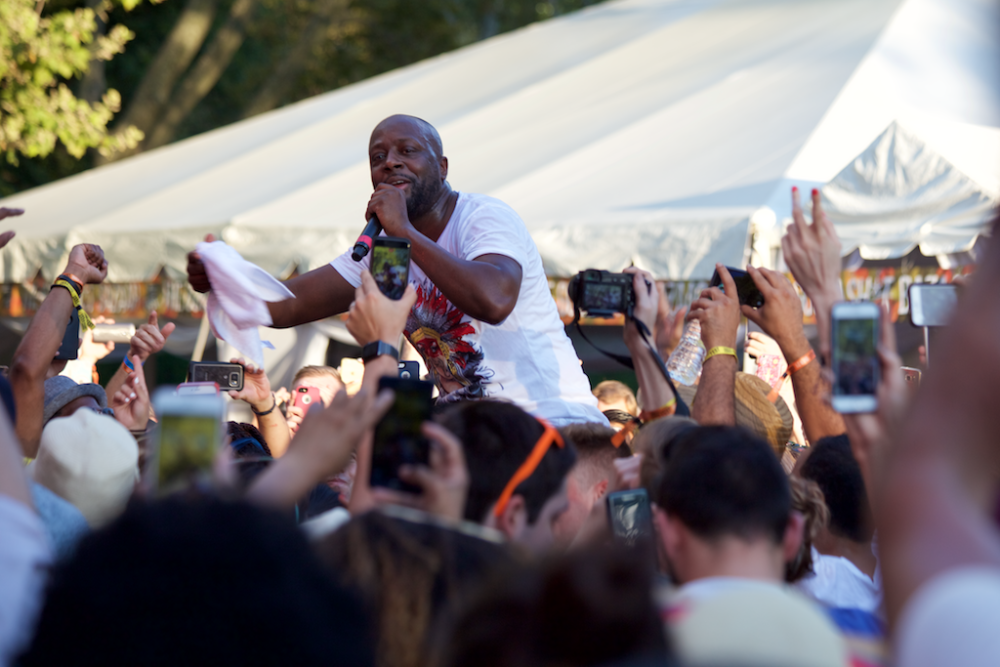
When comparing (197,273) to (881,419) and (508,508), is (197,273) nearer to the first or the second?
(508,508)

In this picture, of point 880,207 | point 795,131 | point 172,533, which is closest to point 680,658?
point 172,533

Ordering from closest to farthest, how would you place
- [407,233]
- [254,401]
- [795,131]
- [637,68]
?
[407,233]
[254,401]
[795,131]
[637,68]

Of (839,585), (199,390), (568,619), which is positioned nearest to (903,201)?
(839,585)

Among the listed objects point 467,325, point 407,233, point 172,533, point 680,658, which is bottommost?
point 680,658

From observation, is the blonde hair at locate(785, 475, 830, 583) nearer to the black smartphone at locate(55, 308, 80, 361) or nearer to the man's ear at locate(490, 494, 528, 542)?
the man's ear at locate(490, 494, 528, 542)

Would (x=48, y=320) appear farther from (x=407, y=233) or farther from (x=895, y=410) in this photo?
(x=895, y=410)

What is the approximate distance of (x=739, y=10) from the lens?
9758mm

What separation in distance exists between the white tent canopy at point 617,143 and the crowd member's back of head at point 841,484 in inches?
104

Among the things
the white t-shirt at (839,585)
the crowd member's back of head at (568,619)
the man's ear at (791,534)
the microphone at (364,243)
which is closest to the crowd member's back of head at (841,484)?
the white t-shirt at (839,585)

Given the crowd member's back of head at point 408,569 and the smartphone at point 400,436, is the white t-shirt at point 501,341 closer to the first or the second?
the smartphone at point 400,436

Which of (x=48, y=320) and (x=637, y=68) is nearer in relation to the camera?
(x=48, y=320)

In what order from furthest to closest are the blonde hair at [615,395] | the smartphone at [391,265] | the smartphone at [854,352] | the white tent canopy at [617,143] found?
the white tent canopy at [617,143], the blonde hair at [615,395], the smartphone at [391,265], the smartphone at [854,352]

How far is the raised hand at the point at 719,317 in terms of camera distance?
2.66 meters

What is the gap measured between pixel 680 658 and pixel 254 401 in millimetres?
3157
